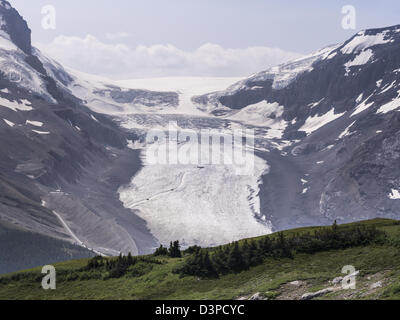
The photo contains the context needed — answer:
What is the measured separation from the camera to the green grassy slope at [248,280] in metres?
31.0

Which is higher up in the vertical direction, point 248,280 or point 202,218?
point 202,218

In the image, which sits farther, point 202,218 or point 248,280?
point 202,218

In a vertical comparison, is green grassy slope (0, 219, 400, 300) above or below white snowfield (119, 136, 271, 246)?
below

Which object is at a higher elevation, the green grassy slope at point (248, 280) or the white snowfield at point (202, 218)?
the white snowfield at point (202, 218)

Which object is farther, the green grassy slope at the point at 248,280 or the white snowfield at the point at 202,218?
the white snowfield at the point at 202,218

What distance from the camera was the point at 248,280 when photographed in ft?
114

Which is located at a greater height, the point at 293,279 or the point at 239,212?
the point at 239,212

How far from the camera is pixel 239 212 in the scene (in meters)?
190

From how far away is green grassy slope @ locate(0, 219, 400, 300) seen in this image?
3095 cm

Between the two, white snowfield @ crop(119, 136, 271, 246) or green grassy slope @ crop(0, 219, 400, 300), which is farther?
white snowfield @ crop(119, 136, 271, 246)
